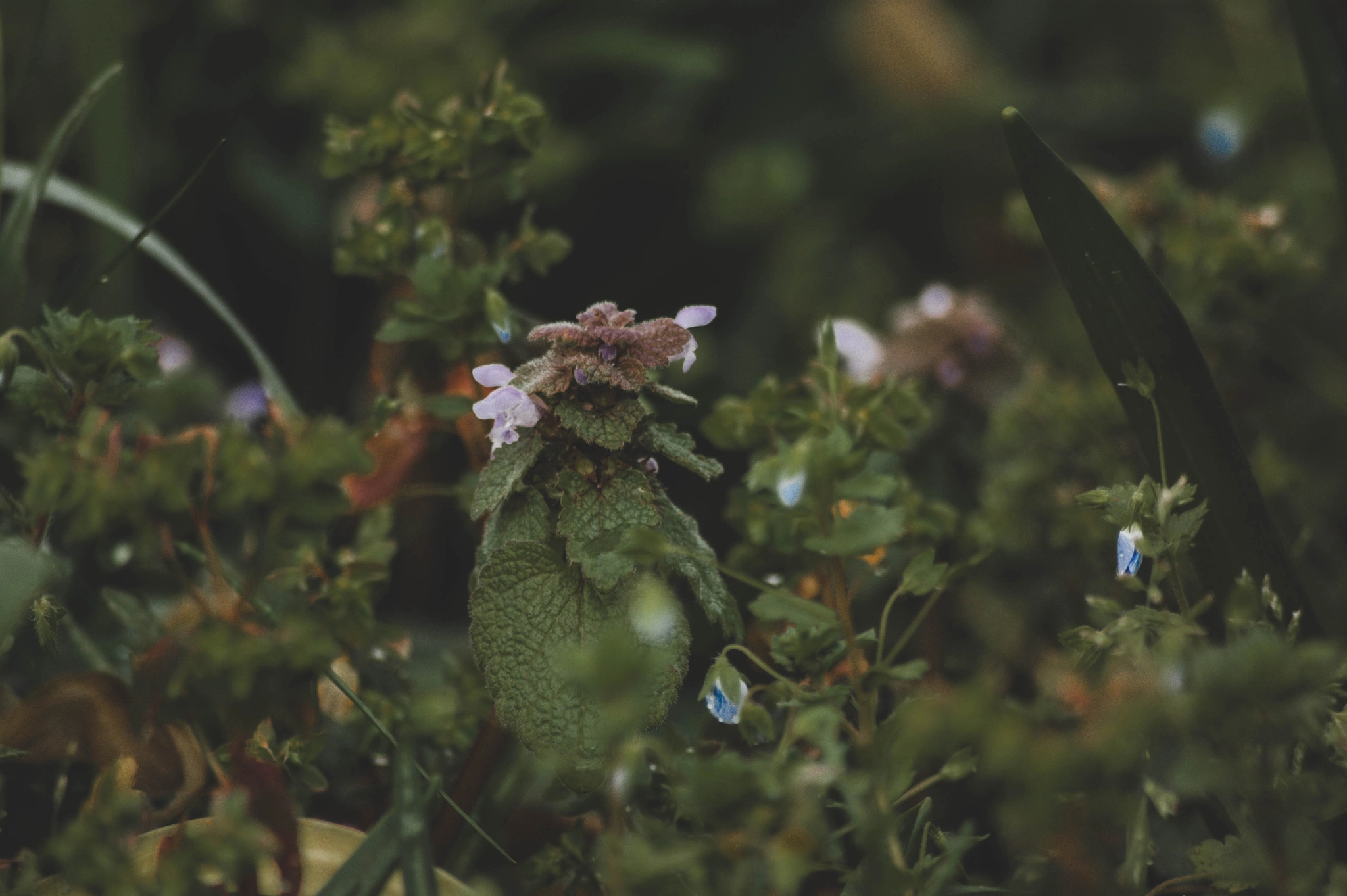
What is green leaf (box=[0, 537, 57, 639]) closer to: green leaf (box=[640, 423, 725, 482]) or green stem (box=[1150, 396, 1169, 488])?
green leaf (box=[640, 423, 725, 482])

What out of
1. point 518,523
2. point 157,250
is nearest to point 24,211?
point 157,250

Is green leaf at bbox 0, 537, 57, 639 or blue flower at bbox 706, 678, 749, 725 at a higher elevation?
green leaf at bbox 0, 537, 57, 639

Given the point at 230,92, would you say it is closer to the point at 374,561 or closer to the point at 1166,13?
the point at 374,561

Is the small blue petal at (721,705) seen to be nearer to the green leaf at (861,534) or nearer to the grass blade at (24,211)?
the green leaf at (861,534)

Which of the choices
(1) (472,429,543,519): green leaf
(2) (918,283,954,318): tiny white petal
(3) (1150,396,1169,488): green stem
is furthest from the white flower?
A: (1) (472,429,543,519): green leaf

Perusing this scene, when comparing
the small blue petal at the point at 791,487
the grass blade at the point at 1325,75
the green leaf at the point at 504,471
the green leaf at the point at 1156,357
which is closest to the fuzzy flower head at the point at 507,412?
the green leaf at the point at 504,471
